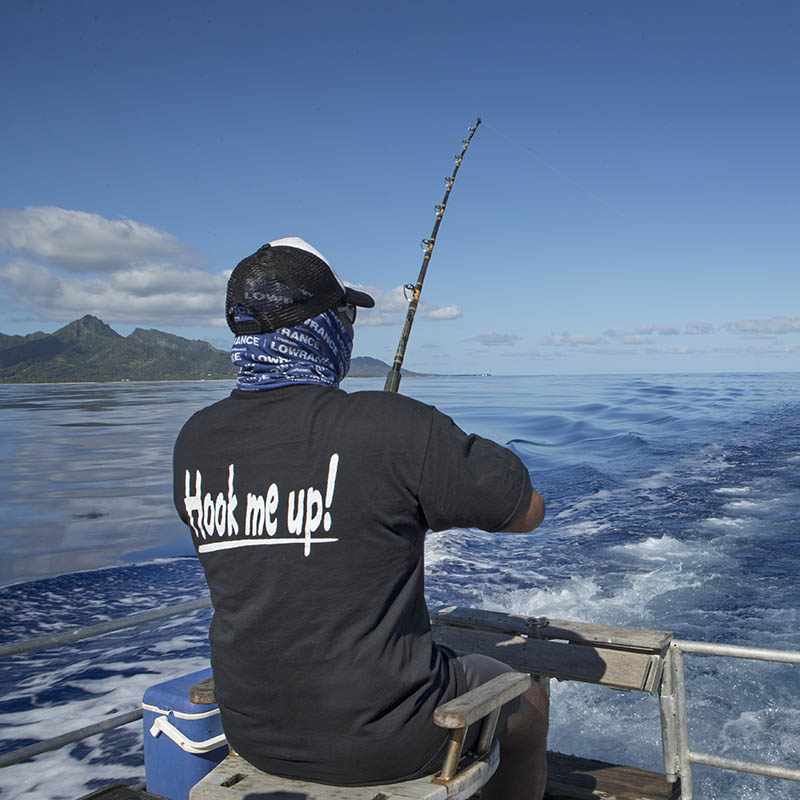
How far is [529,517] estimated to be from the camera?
151cm

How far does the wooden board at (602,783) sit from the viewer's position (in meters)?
2.56

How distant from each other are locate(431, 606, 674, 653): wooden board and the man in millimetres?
1160

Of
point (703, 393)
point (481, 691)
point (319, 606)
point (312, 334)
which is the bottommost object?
point (703, 393)

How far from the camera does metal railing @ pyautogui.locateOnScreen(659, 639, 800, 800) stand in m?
2.43

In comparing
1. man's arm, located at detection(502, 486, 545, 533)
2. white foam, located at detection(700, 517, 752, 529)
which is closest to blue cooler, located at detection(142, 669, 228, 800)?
man's arm, located at detection(502, 486, 545, 533)

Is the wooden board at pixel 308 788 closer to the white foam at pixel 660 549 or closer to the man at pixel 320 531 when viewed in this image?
the man at pixel 320 531

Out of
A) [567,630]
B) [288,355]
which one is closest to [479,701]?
[288,355]

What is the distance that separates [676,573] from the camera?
820 centimetres

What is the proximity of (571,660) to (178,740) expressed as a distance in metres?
1.43

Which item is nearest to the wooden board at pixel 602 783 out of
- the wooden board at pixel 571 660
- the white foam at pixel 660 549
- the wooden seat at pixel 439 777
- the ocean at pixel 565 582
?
the wooden board at pixel 571 660

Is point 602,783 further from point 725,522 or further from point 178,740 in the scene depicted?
point 725,522

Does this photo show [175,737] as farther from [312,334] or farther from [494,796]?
[312,334]

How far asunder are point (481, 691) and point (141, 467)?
17.7 m

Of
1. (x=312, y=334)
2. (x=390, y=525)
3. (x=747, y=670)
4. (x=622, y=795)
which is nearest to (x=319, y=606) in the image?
(x=390, y=525)
